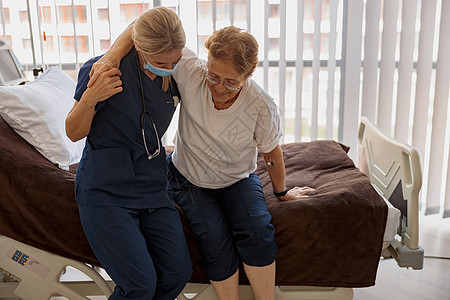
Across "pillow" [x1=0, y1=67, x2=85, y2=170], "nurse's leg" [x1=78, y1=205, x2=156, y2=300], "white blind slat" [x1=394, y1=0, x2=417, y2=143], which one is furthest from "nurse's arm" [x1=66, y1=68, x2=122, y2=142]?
"white blind slat" [x1=394, y1=0, x2=417, y2=143]

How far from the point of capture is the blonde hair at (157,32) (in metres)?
1.43

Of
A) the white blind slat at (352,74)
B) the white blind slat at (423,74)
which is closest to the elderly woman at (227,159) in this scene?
the white blind slat at (352,74)

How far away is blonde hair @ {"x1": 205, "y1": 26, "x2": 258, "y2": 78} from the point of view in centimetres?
158

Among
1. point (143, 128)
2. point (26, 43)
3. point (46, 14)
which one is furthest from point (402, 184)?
point (26, 43)

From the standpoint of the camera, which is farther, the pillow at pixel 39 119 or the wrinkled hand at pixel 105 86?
the pillow at pixel 39 119

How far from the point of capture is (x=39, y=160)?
183 centimetres

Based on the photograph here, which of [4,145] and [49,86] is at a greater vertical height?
[49,86]

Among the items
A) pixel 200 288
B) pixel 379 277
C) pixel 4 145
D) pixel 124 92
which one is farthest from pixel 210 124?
pixel 379 277

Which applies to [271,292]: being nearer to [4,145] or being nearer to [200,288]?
[200,288]

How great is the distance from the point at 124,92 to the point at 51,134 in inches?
21.2

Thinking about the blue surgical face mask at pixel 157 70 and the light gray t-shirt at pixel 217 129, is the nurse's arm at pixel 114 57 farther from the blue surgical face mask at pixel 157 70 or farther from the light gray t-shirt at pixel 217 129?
the light gray t-shirt at pixel 217 129

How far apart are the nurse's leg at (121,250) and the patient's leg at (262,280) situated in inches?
13.9

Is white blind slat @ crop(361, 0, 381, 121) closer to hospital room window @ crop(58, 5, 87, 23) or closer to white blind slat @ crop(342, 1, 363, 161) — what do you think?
white blind slat @ crop(342, 1, 363, 161)

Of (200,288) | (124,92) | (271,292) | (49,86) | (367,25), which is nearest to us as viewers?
(124,92)
